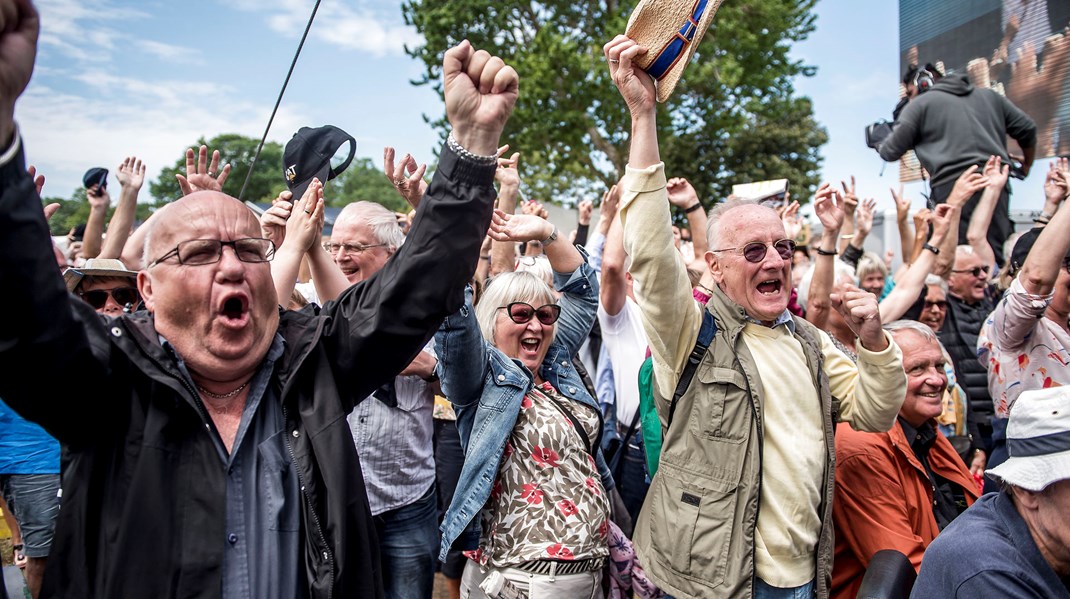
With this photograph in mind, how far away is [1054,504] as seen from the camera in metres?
1.86

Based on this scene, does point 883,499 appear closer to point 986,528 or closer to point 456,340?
point 986,528

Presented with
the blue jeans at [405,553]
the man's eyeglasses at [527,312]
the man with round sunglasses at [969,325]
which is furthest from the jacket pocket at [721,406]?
the man with round sunglasses at [969,325]

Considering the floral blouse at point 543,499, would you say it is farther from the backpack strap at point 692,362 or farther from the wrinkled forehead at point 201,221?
the wrinkled forehead at point 201,221

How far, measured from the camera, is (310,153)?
3080mm

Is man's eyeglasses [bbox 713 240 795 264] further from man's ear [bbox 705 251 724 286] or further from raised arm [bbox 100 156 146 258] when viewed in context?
raised arm [bbox 100 156 146 258]

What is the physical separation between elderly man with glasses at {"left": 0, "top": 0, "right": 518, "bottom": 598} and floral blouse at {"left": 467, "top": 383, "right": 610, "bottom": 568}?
919mm

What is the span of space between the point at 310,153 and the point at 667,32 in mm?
1602

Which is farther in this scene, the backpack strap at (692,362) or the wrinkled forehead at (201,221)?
the backpack strap at (692,362)

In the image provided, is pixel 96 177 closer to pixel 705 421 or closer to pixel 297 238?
pixel 297 238

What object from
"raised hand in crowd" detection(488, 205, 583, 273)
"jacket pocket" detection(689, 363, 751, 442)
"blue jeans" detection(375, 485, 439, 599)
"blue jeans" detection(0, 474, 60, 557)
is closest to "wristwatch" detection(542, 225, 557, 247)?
"raised hand in crowd" detection(488, 205, 583, 273)

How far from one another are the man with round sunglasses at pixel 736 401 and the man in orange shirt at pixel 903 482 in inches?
7.0

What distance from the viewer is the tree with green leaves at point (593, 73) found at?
59.2ft

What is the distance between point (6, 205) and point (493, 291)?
1.88m

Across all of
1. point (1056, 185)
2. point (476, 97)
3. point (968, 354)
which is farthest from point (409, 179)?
point (1056, 185)
